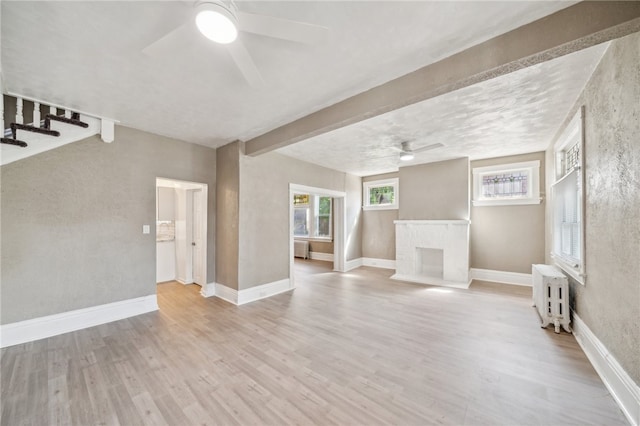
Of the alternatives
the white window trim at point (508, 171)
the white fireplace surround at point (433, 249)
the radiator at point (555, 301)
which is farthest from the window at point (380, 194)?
the radiator at point (555, 301)

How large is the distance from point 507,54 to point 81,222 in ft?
16.1

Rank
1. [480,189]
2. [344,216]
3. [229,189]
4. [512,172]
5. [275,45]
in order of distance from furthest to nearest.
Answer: [344,216] → [480,189] → [512,172] → [229,189] → [275,45]

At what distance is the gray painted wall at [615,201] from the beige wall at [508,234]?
2.94 meters

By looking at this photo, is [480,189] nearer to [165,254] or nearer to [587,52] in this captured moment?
[587,52]

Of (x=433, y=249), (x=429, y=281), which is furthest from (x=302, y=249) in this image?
(x=429, y=281)

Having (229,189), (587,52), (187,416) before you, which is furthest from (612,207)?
(229,189)

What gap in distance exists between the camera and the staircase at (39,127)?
265 centimetres

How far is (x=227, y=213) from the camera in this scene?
4.35m

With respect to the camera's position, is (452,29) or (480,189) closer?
(452,29)

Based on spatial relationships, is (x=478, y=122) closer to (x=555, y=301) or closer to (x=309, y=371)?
(x=555, y=301)

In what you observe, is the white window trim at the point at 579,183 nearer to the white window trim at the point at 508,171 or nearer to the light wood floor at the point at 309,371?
the light wood floor at the point at 309,371

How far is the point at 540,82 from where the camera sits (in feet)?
8.10

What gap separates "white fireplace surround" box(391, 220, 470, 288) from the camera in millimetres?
5289

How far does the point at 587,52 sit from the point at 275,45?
2.63 m
